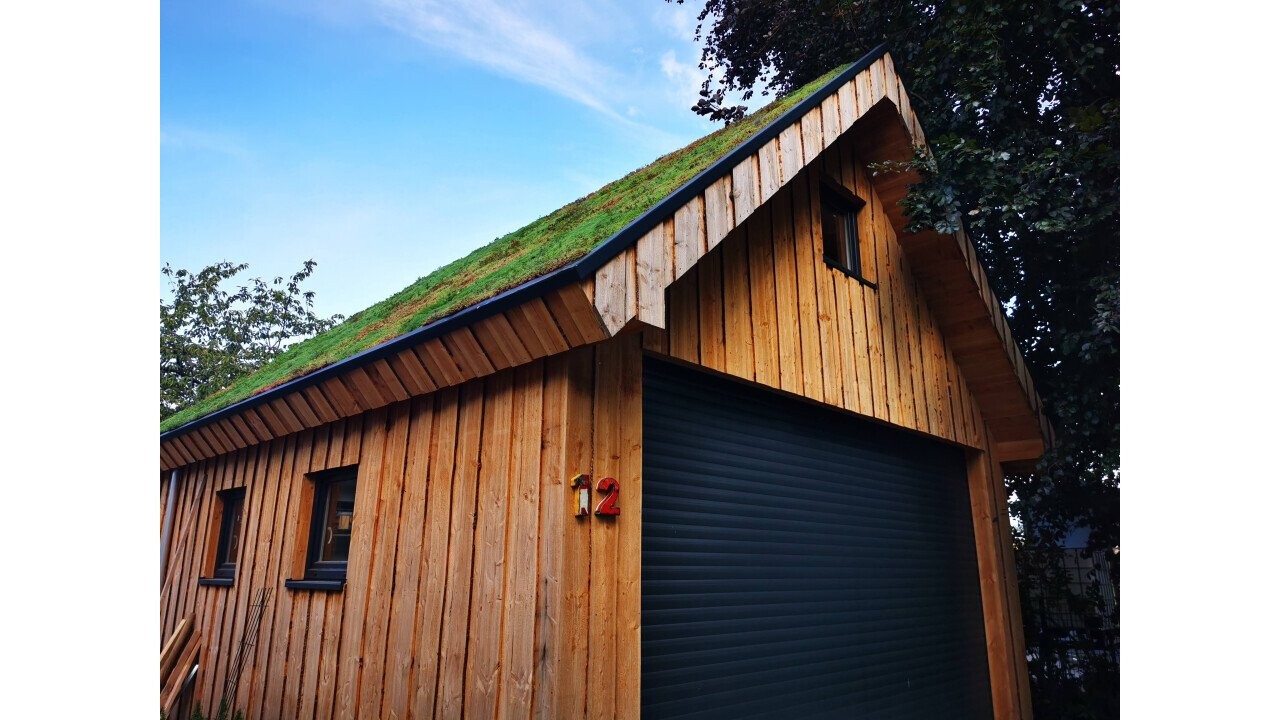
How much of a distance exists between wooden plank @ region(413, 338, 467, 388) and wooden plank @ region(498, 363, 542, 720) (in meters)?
0.39

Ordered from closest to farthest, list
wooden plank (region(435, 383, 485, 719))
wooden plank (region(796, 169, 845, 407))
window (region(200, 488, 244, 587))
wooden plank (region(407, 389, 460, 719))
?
wooden plank (region(435, 383, 485, 719)), wooden plank (region(407, 389, 460, 719)), wooden plank (region(796, 169, 845, 407)), window (region(200, 488, 244, 587))

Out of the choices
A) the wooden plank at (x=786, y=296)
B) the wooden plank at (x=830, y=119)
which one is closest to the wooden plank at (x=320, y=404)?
the wooden plank at (x=786, y=296)

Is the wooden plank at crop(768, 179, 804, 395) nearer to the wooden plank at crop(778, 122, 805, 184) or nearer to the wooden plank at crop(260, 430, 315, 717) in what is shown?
the wooden plank at crop(778, 122, 805, 184)

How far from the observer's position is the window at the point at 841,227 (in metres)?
7.23

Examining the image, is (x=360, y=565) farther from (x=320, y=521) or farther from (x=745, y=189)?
(x=745, y=189)

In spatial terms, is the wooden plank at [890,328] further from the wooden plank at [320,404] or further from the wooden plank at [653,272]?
the wooden plank at [320,404]

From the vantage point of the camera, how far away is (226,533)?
7703 millimetres

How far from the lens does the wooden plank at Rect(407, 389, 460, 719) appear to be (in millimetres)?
4465

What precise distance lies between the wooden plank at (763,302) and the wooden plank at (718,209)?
1.10 m

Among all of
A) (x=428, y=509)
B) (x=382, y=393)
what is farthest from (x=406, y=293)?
(x=428, y=509)

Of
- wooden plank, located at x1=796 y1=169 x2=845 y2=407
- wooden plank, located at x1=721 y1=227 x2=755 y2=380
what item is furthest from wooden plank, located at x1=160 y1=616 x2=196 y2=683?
wooden plank, located at x1=796 y1=169 x2=845 y2=407

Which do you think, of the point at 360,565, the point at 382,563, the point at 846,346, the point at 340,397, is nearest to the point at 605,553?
the point at 382,563
